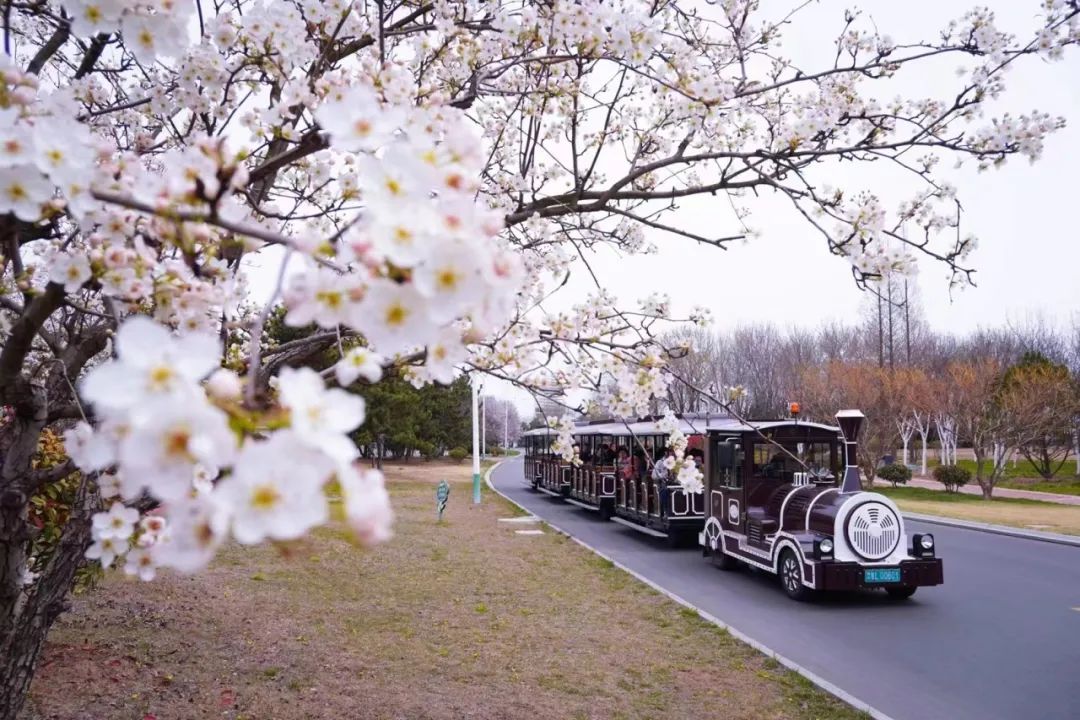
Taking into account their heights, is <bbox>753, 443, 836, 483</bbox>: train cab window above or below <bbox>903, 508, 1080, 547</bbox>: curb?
above

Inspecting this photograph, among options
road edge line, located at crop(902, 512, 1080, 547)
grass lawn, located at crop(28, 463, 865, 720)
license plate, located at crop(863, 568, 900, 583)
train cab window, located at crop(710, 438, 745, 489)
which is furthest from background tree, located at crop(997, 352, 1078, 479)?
grass lawn, located at crop(28, 463, 865, 720)

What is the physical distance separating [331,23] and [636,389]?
2276 mm

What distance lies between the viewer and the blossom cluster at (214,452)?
0.86 metres

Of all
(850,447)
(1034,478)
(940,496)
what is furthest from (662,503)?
(1034,478)

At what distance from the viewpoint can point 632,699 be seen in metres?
5.22

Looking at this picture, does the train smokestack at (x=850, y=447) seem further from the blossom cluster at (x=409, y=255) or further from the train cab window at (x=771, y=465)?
the blossom cluster at (x=409, y=255)

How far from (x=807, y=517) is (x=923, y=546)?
1.31 meters

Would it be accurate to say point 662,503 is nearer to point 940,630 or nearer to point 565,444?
point 940,630

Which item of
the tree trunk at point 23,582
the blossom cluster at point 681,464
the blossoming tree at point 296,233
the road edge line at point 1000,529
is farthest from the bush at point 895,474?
the tree trunk at point 23,582

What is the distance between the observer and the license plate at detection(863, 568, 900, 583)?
27.8 feet

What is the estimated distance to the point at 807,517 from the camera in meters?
9.27

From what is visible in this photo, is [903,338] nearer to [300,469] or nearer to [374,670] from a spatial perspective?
[374,670]

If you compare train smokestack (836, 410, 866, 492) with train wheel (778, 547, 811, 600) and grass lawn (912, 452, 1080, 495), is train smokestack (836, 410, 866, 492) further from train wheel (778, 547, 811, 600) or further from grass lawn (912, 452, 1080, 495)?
grass lawn (912, 452, 1080, 495)

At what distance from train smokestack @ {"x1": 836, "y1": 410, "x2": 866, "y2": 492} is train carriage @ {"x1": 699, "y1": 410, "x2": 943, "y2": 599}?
1 centimetres
